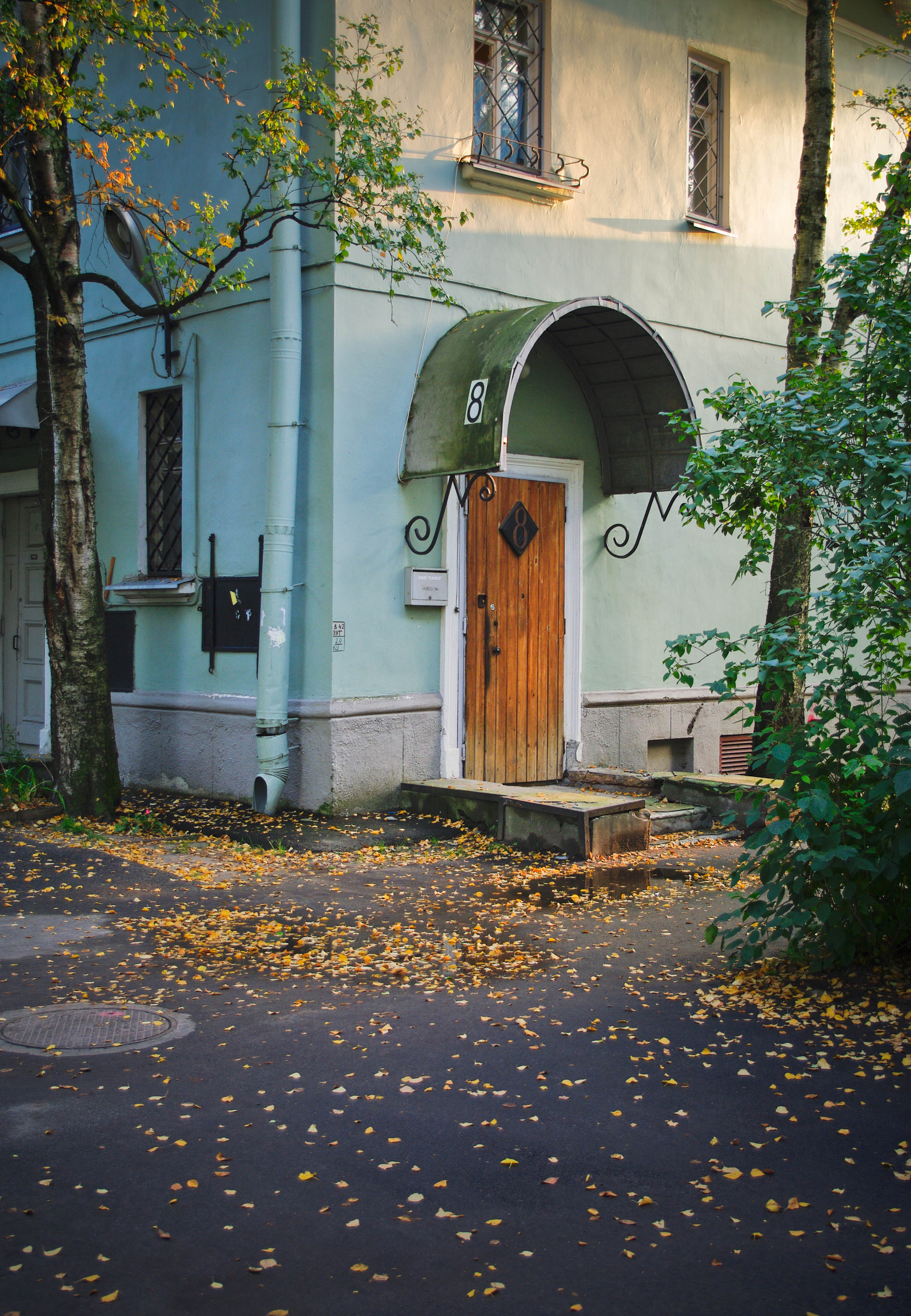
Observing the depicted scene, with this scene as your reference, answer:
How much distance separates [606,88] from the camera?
1066 centimetres

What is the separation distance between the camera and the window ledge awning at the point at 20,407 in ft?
34.1

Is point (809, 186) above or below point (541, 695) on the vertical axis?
above

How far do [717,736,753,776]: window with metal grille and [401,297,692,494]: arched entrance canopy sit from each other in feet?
9.53

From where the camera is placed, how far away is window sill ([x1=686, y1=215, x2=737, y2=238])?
11.3m

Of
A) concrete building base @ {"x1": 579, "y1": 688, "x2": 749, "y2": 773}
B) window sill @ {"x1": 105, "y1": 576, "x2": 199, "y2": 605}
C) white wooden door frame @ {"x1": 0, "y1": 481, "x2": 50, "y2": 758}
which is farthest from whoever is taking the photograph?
white wooden door frame @ {"x1": 0, "y1": 481, "x2": 50, "y2": 758}

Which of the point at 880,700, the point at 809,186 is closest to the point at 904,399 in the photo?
the point at 880,700

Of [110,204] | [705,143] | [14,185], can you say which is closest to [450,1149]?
[110,204]

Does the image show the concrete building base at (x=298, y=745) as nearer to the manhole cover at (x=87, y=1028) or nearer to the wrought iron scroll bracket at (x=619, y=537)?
the wrought iron scroll bracket at (x=619, y=537)

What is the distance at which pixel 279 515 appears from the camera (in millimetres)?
8789

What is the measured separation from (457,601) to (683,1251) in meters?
6.94

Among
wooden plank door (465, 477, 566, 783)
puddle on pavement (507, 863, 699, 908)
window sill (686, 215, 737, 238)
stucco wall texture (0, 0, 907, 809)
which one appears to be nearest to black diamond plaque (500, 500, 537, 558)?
wooden plank door (465, 477, 566, 783)

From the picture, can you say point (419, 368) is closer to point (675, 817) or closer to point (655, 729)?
point (675, 817)

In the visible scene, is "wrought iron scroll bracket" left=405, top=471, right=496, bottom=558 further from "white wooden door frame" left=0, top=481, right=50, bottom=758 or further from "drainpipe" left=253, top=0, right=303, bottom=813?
"white wooden door frame" left=0, top=481, right=50, bottom=758

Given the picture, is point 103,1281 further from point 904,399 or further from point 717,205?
point 717,205
